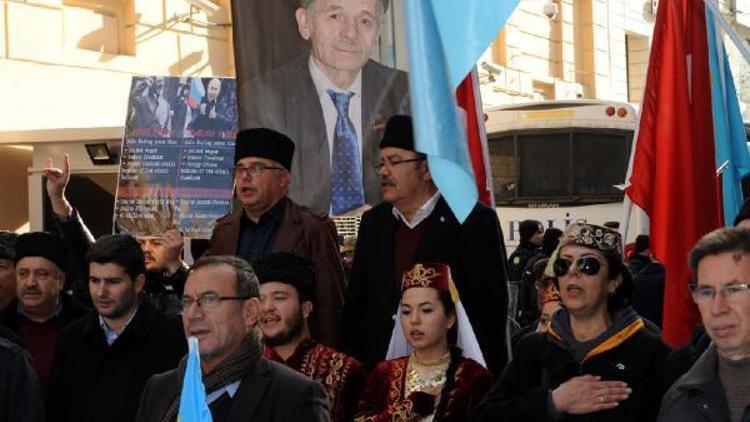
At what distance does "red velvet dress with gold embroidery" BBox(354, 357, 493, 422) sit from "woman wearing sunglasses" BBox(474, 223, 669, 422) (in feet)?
0.96

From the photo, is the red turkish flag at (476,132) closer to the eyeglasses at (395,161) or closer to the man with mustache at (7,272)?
the eyeglasses at (395,161)

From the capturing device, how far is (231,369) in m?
4.89

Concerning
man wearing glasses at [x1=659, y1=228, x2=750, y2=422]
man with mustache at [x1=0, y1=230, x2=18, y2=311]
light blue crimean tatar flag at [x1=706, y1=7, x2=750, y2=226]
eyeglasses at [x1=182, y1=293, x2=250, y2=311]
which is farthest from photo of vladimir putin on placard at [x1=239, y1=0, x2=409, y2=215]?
man wearing glasses at [x1=659, y1=228, x2=750, y2=422]

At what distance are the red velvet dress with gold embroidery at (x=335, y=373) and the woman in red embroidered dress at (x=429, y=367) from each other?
11cm

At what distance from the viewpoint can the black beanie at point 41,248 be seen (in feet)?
23.2

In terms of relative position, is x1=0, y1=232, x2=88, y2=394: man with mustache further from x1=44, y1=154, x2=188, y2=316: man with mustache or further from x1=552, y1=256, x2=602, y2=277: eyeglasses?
x1=552, y1=256, x2=602, y2=277: eyeglasses

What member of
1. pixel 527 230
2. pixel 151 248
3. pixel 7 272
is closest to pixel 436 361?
pixel 7 272

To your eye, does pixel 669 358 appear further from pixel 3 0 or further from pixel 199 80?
pixel 3 0

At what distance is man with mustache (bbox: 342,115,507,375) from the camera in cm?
658

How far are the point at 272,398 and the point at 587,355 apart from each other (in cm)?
136

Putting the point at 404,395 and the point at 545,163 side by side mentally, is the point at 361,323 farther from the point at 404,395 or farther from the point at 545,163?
the point at 545,163

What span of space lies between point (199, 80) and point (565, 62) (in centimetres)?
2255

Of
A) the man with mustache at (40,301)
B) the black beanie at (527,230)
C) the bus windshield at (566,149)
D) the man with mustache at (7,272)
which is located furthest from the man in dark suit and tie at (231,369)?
the bus windshield at (566,149)

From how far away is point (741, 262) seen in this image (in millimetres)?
4699
